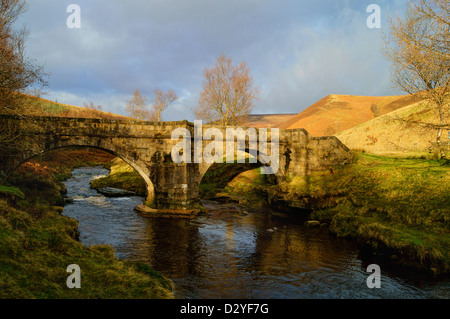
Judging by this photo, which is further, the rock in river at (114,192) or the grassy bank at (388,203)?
the rock in river at (114,192)

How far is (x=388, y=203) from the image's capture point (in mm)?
15508

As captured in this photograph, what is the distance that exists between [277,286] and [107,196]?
19.8 meters

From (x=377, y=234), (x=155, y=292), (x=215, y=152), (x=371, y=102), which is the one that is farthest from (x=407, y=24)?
(x=371, y=102)

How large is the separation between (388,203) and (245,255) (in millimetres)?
8779

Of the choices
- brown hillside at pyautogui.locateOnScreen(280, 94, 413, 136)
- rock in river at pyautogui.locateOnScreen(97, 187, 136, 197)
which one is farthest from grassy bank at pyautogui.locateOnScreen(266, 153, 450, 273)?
brown hillside at pyautogui.locateOnScreen(280, 94, 413, 136)

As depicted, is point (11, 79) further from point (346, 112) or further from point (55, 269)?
point (346, 112)

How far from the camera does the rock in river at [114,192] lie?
25.5 meters

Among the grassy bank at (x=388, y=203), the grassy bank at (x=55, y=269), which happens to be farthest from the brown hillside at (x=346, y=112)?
the grassy bank at (x=55, y=269)

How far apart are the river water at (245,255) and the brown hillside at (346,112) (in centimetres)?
5772

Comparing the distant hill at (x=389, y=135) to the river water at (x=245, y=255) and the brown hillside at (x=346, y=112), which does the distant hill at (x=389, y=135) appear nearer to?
the brown hillside at (x=346, y=112)

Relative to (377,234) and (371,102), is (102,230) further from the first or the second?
(371,102)

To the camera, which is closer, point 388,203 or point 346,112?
point 388,203

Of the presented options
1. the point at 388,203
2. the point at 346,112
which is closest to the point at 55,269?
the point at 388,203
